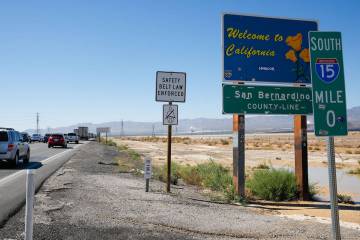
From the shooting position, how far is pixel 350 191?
17828 millimetres

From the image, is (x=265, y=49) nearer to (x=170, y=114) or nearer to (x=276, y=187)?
(x=170, y=114)

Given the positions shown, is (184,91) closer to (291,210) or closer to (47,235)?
(291,210)

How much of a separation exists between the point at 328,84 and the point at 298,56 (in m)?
9.79

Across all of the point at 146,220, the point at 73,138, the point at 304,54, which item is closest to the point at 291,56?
the point at 304,54

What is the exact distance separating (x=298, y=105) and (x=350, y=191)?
596cm

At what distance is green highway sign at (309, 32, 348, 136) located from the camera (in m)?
4.74

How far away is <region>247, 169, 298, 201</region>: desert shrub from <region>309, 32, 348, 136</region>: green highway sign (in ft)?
30.9

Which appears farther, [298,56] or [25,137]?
[25,137]

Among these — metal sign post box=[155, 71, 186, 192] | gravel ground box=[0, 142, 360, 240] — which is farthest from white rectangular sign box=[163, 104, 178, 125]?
gravel ground box=[0, 142, 360, 240]

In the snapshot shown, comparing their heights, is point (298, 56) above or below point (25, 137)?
above

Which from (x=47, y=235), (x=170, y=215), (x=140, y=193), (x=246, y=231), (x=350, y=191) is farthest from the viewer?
(x=350, y=191)

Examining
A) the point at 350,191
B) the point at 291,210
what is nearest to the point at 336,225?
the point at 291,210

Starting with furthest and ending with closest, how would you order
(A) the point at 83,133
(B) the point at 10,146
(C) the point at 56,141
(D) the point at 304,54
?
(A) the point at 83,133, (C) the point at 56,141, (B) the point at 10,146, (D) the point at 304,54

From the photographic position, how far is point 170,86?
14.1 m
